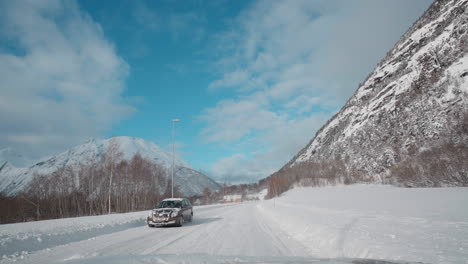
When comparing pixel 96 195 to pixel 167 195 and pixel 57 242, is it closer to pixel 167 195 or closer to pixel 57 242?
pixel 167 195

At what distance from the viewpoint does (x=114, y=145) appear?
137 feet

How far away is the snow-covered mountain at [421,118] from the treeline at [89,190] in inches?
1736

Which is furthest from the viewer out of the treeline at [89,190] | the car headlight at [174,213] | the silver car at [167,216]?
the treeline at [89,190]

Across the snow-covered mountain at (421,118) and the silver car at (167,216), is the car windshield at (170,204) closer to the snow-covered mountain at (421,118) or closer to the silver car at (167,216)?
the silver car at (167,216)

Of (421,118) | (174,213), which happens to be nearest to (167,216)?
(174,213)

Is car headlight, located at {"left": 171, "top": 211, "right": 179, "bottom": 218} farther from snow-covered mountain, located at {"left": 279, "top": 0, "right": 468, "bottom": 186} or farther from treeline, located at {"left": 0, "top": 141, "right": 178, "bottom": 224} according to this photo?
treeline, located at {"left": 0, "top": 141, "right": 178, "bottom": 224}

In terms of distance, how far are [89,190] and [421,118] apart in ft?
220

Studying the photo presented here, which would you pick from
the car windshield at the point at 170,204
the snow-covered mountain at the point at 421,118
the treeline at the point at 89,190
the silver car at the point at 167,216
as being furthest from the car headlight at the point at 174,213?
the treeline at the point at 89,190

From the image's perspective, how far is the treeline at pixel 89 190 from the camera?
140 ft

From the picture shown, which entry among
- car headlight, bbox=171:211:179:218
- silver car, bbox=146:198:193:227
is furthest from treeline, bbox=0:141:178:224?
car headlight, bbox=171:211:179:218

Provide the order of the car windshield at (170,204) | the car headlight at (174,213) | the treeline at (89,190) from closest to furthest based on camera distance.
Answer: the car headlight at (174,213) → the car windshield at (170,204) → the treeline at (89,190)

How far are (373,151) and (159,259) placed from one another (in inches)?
2484

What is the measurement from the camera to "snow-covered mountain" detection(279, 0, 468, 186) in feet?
87.6

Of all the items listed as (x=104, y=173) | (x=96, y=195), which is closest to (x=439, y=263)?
(x=104, y=173)
